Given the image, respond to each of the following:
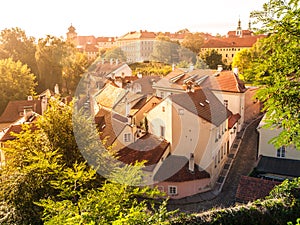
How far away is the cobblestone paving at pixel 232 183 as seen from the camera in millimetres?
16453

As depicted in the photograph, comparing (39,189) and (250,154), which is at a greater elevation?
(39,189)

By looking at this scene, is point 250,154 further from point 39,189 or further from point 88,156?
point 39,189

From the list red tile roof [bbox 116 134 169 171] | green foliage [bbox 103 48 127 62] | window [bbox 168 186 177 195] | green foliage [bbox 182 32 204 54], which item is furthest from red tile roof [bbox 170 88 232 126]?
green foliage [bbox 182 32 204 54]

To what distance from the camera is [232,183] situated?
18297 millimetres

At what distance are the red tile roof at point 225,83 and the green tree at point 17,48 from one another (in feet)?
99.5

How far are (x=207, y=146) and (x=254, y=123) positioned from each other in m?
11.0

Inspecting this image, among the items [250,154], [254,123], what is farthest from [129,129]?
[254,123]

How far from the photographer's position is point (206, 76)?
90.2 ft

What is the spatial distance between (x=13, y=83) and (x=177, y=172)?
2624 centimetres

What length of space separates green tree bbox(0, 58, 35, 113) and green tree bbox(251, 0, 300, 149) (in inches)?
1231

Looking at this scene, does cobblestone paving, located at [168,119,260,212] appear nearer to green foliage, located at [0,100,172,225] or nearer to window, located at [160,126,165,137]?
window, located at [160,126,165,137]

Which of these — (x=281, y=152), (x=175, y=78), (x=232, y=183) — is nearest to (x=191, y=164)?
(x=232, y=183)

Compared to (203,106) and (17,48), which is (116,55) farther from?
(203,106)

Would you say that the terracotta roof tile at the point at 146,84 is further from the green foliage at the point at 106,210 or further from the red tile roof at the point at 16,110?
the green foliage at the point at 106,210
